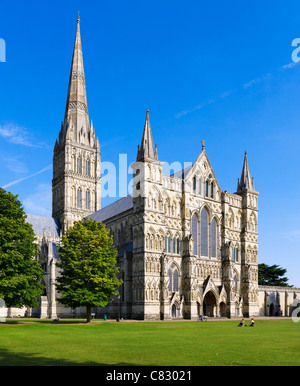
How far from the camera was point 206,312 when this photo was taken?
206ft

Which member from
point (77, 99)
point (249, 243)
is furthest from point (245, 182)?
point (77, 99)

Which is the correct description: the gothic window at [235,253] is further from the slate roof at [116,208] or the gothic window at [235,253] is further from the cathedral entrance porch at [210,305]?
the slate roof at [116,208]

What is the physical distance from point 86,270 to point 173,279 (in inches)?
652

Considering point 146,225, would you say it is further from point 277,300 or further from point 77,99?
point 77,99

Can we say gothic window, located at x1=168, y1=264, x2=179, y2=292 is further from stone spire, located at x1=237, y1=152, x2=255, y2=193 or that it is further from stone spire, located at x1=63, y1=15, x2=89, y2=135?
stone spire, located at x1=63, y1=15, x2=89, y2=135

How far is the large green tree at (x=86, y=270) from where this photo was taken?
46.0 metres

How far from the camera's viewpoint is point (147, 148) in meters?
58.3

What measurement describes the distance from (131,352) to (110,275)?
31.0m

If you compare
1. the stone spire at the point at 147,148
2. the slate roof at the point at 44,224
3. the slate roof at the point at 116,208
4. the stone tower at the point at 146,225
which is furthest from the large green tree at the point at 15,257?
the slate roof at the point at 44,224

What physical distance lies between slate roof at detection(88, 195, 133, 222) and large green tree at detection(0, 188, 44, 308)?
83.8 feet

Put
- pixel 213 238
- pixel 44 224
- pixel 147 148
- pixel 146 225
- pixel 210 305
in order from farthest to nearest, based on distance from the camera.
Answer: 1. pixel 44 224
2. pixel 213 238
3. pixel 210 305
4. pixel 147 148
5. pixel 146 225

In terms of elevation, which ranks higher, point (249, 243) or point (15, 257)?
point (249, 243)
